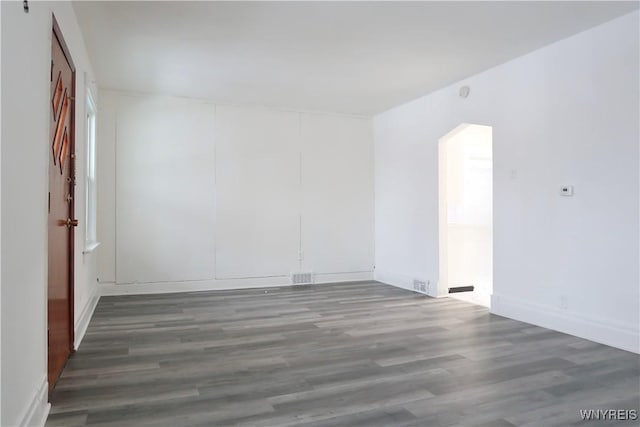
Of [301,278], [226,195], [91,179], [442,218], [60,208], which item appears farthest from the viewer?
[301,278]

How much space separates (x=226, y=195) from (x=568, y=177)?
4414 mm

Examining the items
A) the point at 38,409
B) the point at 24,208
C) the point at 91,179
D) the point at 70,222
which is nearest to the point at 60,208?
the point at 70,222

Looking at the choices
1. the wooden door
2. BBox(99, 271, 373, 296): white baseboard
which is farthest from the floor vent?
the wooden door

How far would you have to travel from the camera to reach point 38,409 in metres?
2.17

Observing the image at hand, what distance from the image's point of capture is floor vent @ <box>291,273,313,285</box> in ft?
22.4

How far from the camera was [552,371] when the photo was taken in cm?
304

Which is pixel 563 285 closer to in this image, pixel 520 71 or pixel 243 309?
pixel 520 71

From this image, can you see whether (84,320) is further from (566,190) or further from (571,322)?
(566,190)

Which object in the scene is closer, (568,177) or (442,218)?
(568,177)

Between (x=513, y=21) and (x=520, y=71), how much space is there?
1004mm

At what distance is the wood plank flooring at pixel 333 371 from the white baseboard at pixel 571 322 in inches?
4.1

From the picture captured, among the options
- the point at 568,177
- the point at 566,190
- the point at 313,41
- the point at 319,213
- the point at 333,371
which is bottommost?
the point at 333,371

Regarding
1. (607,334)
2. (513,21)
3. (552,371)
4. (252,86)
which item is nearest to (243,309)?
(252,86)

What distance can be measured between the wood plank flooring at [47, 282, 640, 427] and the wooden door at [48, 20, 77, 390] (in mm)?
242
